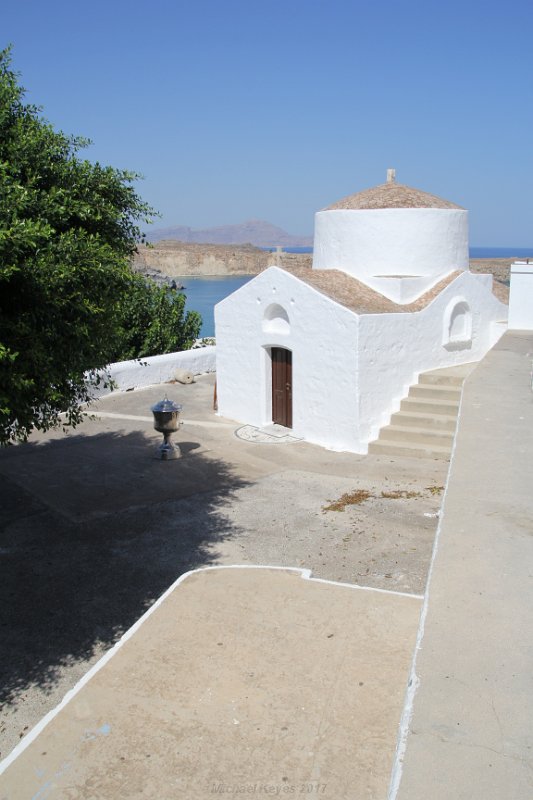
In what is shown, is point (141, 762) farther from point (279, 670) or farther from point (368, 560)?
point (368, 560)

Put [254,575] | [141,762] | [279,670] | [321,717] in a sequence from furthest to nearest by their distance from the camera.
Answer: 1. [254,575]
2. [279,670]
3. [321,717]
4. [141,762]

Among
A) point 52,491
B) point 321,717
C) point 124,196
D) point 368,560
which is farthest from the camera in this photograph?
point 52,491

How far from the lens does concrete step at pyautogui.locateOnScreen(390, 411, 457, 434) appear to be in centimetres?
1328

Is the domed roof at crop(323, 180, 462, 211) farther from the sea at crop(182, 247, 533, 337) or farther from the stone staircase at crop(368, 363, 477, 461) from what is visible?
the sea at crop(182, 247, 533, 337)

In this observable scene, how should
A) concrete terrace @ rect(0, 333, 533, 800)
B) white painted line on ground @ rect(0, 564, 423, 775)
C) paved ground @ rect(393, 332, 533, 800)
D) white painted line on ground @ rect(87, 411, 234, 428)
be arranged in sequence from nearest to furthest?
1. paved ground @ rect(393, 332, 533, 800)
2. concrete terrace @ rect(0, 333, 533, 800)
3. white painted line on ground @ rect(0, 564, 423, 775)
4. white painted line on ground @ rect(87, 411, 234, 428)

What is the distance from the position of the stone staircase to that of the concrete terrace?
125 cm

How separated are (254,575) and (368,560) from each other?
1.61m

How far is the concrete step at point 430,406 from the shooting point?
539 inches

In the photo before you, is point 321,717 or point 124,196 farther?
point 124,196

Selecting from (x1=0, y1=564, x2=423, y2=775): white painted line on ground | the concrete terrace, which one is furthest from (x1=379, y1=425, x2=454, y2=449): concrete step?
(x1=0, y1=564, x2=423, y2=775): white painted line on ground

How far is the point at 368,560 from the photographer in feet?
27.7

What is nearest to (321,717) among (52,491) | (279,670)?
(279,670)

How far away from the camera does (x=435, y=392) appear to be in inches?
558

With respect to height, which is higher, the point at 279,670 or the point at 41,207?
the point at 41,207
